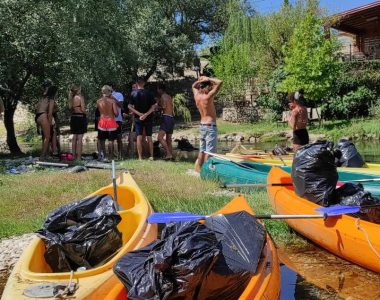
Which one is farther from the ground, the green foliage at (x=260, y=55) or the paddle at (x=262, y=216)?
the green foliage at (x=260, y=55)

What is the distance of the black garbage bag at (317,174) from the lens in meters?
5.44

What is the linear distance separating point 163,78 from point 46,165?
1838cm

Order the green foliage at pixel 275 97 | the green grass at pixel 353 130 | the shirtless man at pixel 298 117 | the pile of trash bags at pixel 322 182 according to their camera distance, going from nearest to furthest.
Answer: the pile of trash bags at pixel 322 182 → the shirtless man at pixel 298 117 → the green grass at pixel 353 130 → the green foliage at pixel 275 97

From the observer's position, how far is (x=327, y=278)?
4.67 metres

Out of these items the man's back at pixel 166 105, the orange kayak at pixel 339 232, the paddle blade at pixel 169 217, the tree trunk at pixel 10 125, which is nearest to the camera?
the orange kayak at pixel 339 232

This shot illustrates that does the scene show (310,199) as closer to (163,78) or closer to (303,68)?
(303,68)

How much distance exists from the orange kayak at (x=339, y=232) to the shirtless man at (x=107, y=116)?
581 cm

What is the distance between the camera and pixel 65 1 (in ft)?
38.5

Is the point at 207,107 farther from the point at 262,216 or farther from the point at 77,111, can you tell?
the point at 262,216

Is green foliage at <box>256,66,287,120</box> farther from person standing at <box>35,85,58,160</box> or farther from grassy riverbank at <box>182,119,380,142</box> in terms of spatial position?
person standing at <box>35,85,58,160</box>

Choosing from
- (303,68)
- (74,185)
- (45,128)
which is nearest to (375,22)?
(303,68)

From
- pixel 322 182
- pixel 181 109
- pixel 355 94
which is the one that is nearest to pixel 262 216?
pixel 322 182

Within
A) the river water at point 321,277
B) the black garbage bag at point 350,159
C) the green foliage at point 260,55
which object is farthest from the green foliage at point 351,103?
the river water at point 321,277

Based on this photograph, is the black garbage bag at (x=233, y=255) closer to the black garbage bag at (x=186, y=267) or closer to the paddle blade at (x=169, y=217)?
the black garbage bag at (x=186, y=267)
